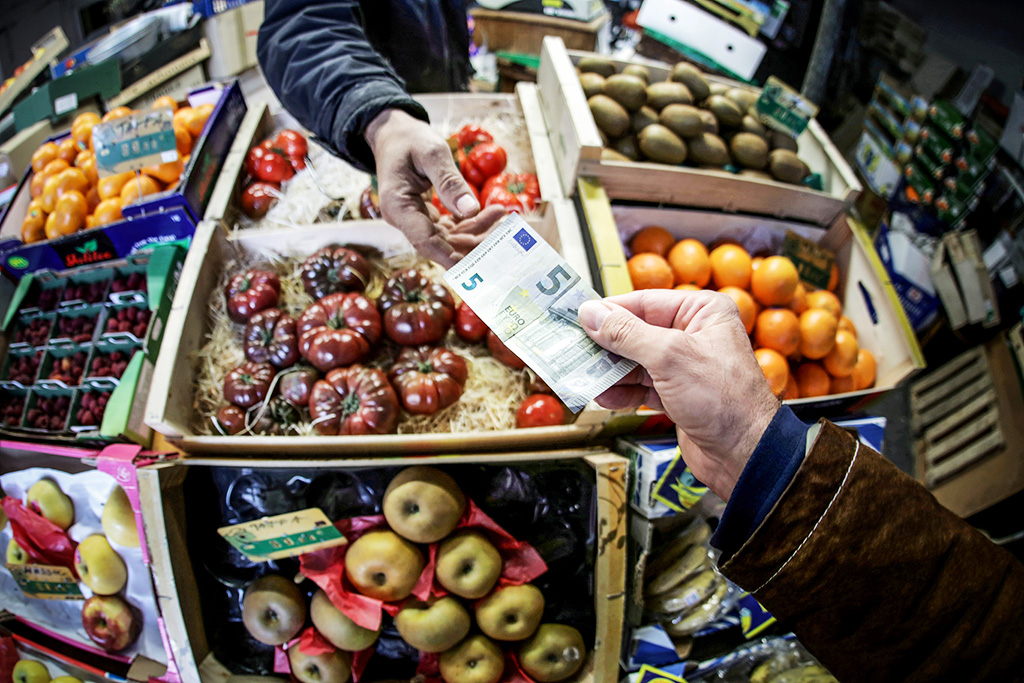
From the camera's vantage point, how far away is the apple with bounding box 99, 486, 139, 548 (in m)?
1.67

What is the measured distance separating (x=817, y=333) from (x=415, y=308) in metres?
1.60

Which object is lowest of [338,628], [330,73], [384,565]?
[338,628]

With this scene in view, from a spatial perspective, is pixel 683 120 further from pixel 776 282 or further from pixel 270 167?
pixel 270 167

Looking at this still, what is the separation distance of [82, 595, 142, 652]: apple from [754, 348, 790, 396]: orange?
242cm

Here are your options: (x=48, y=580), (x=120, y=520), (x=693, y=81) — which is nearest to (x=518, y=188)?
(x=693, y=81)

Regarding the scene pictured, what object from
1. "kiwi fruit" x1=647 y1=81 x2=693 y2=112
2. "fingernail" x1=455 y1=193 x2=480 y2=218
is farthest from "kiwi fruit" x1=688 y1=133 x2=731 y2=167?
"fingernail" x1=455 y1=193 x2=480 y2=218

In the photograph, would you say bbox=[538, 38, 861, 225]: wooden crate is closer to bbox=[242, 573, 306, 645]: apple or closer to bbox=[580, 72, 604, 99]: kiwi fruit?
bbox=[580, 72, 604, 99]: kiwi fruit

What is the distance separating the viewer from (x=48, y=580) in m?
1.79

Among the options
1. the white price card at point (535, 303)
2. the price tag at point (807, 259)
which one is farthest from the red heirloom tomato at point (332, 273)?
the price tag at point (807, 259)

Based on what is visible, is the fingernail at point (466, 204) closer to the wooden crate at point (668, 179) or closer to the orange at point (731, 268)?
the wooden crate at point (668, 179)

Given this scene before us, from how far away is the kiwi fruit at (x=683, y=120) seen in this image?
236 cm

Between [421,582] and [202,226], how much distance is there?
1.76 metres

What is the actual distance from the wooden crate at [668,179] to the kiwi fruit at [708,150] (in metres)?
0.12

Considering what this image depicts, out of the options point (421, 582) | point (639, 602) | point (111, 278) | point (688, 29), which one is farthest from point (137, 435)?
point (688, 29)
